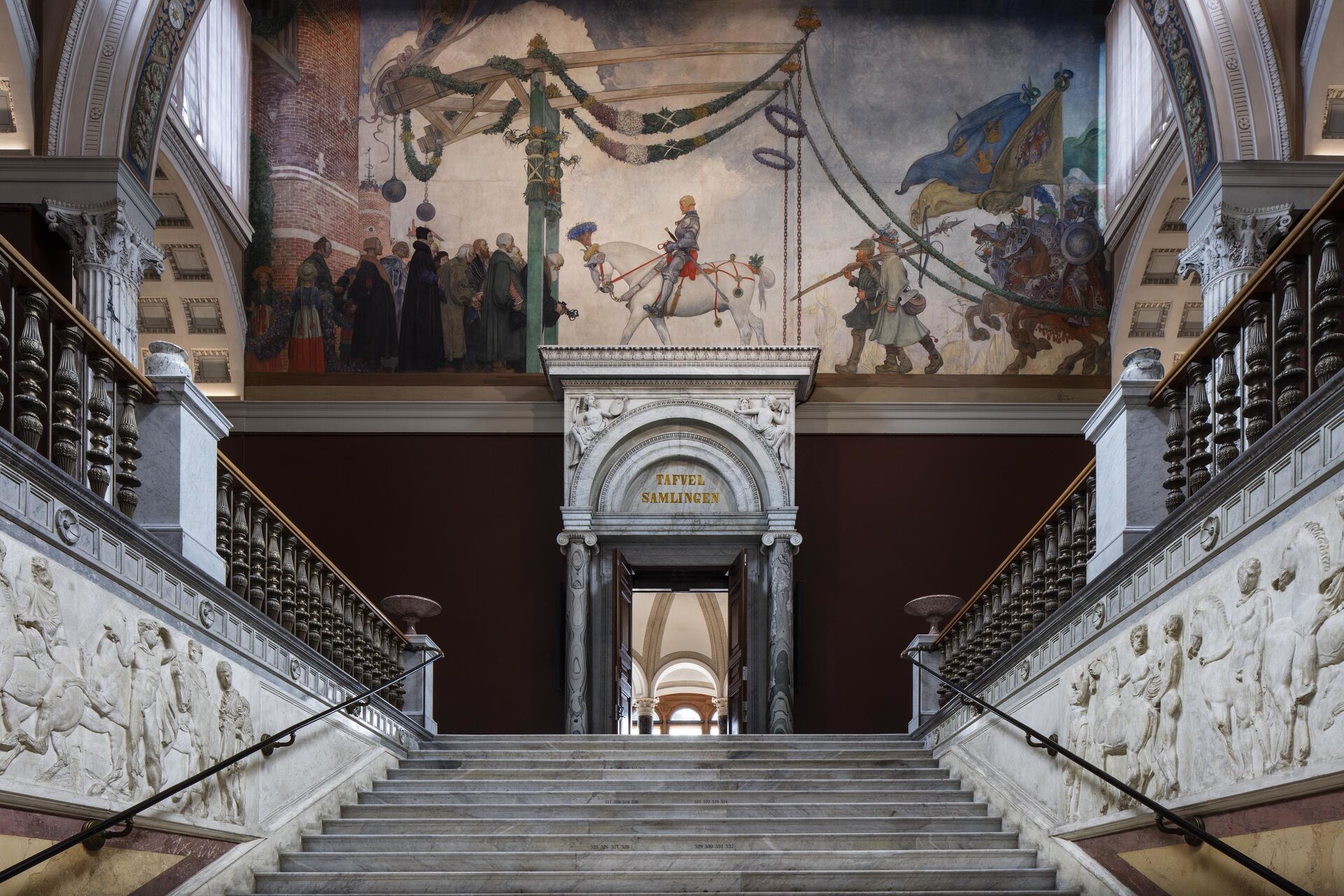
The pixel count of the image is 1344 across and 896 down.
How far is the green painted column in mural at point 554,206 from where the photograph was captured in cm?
1611

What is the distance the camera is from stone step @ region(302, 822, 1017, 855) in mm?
8062

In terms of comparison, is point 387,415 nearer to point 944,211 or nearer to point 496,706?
point 496,706

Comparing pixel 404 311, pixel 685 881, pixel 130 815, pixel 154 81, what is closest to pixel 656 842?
pixel 685 881

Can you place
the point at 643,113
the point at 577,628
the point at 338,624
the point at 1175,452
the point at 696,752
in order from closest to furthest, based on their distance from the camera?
the point at 1175,452, the point at 338,624, the point at 696,752, the point at 577,628, the point at 643,113

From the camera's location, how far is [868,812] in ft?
28.7

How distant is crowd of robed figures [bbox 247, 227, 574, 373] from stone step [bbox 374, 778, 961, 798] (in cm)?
718

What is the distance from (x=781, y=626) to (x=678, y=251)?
14.2ft

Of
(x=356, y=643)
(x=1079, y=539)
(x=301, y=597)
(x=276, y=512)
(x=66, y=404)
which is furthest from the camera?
(x=356, y=643)

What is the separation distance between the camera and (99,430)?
6.02 meters

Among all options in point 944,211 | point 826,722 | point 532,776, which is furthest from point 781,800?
Result: point 944,211

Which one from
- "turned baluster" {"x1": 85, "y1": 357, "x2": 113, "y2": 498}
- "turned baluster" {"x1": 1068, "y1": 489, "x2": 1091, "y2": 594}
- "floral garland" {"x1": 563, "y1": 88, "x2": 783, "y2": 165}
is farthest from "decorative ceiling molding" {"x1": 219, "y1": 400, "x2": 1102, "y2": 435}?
"turned baluster" {"x1": 85, "y1": 357, "x2": 113, "y2": 498}

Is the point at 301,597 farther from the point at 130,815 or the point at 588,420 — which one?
the point at 588,420

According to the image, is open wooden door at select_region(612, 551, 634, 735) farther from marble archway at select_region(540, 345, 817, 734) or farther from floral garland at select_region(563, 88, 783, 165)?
floral garland at select_region(563, 88, 783, 165)

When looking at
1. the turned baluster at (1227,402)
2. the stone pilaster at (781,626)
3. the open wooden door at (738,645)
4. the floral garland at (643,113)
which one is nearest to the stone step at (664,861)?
the turned baluster at (1227,402)
